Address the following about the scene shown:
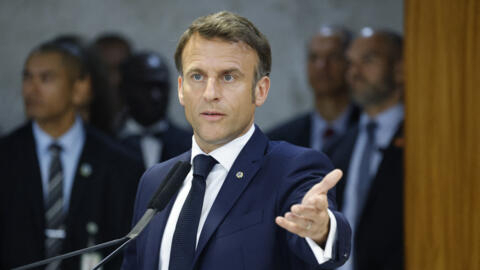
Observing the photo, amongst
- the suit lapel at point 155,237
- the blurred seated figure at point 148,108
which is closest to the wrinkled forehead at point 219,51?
the suit lapel at point 155,237

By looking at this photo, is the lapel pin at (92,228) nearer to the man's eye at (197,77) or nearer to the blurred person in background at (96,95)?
the blurred person in background at (96,95)

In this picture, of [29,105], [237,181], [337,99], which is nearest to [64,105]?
[29,105]

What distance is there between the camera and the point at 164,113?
150 inches

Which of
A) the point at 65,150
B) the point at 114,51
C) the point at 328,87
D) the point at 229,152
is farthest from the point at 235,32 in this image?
the point at 114,51

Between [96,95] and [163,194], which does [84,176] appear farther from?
[163,194]

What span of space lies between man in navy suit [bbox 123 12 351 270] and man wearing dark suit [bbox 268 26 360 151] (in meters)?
2.22

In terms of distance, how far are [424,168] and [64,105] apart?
157cm

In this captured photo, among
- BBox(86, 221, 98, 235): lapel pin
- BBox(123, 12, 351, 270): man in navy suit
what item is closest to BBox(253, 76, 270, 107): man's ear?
BBox(123, 12, 351, 270): man in navy suit

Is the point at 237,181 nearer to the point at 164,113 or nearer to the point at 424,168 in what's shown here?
the point at 424,168

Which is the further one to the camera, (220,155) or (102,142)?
(102,142)

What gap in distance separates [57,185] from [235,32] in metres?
1.62

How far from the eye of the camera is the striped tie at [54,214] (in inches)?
112

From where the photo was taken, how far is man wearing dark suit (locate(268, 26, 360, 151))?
3828 millimetres

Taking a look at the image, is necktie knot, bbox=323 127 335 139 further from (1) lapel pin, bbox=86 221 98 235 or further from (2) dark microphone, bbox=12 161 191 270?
(2) dark microphone, bbox=12 161 191 270
